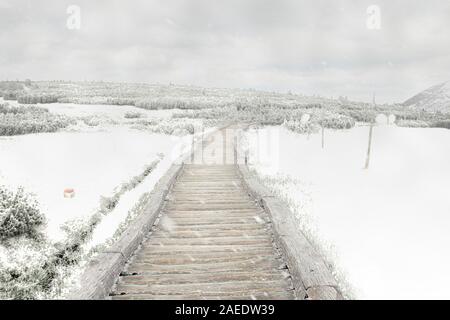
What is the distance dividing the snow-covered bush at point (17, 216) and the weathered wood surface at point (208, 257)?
239cm

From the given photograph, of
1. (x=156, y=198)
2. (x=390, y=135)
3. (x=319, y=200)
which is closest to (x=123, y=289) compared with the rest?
(x=156, y=198)

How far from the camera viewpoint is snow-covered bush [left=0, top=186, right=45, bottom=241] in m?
6.40

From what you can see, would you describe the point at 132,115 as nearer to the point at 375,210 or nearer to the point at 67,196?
the point at 67,196

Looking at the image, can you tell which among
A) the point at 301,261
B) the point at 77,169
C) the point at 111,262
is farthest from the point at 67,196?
the point at 301,261

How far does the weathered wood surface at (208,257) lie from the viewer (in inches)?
156

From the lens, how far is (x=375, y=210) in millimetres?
7875

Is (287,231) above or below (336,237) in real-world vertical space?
above

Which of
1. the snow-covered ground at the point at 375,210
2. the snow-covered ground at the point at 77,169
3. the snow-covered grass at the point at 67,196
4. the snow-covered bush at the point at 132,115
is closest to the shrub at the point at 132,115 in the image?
the snow-covered bush at the point at 132,115

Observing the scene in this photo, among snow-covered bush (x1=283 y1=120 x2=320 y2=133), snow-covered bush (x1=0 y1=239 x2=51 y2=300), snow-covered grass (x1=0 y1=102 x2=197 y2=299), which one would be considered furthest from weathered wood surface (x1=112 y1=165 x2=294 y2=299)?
snow-covered bush (x1=283 y1=120 x2=320 y2=133)

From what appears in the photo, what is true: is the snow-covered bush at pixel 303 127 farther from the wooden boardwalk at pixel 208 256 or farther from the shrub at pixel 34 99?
the shrub at pixel 34 99

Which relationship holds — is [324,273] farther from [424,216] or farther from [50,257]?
[424,216]

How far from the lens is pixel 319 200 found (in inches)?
343

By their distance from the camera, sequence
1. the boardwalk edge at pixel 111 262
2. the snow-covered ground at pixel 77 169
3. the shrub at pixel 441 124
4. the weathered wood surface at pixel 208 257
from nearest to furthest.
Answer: the boardwalk edge at pixel 111 262 < the weathered wood surface at pixel 208 257 < the snow-covered ground at pixel 77 169 < the shrub at pixel 441 124
